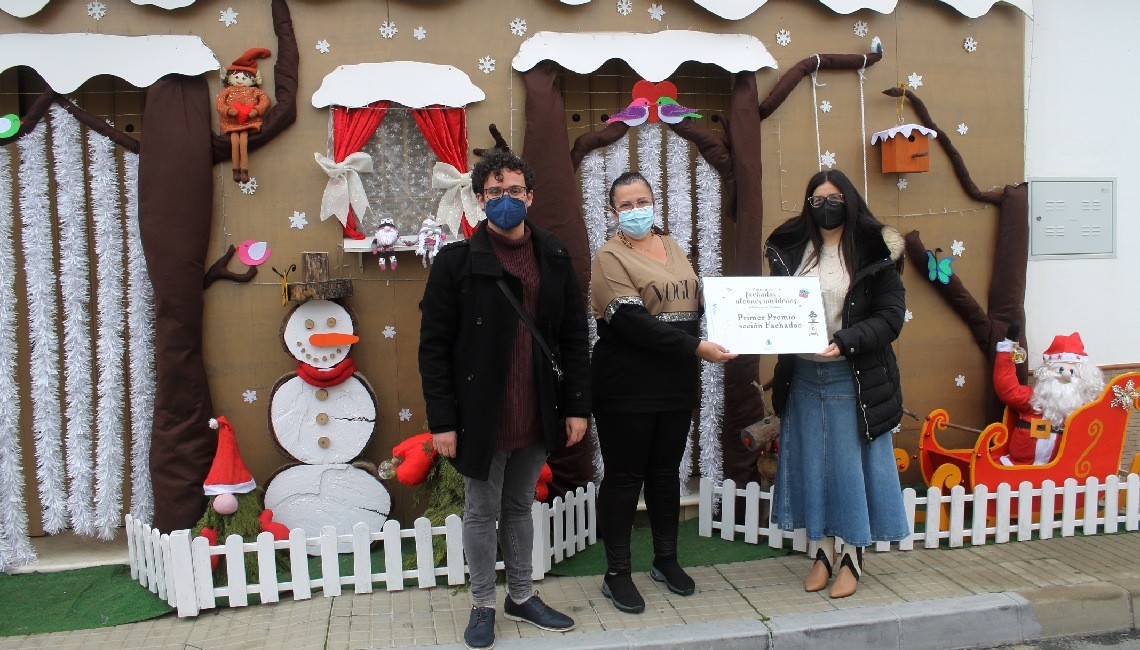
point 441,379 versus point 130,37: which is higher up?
point 130,37

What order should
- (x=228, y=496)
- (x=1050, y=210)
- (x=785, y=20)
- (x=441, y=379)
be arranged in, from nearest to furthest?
(x=441, y=379)
(x=228, y=496)
(x=785, y=20)
(x=1050, y=210)

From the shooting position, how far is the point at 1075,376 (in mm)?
4945

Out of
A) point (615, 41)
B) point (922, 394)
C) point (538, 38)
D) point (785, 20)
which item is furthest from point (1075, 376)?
point (538, 38)

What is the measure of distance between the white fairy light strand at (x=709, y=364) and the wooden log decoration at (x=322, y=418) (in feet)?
6.52

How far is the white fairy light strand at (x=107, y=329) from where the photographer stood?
453cm

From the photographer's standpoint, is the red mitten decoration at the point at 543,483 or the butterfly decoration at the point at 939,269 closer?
the red mitten decoration at the point at 543,483

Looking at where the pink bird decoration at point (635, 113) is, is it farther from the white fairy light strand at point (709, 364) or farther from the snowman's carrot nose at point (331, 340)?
the snowman's carrot nose at point (331, 340)

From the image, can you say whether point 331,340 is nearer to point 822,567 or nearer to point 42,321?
point 42,321

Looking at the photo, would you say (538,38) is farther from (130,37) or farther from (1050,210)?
(1050,210)

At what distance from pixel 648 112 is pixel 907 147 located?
158 centimetres

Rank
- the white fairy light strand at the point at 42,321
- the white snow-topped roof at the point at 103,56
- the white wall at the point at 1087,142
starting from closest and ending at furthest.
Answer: the white snow-topped roof at the point at 103,56 → the white fairy light strand at the point at 42,321 → the white wall at the point at 1087,142

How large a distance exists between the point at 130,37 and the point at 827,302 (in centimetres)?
381

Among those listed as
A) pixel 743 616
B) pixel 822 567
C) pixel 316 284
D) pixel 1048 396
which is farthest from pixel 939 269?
pixel 316 284

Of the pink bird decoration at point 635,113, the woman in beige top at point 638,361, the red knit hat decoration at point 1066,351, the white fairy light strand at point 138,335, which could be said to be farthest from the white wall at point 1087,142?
the white fairy light strand at point 138,335
